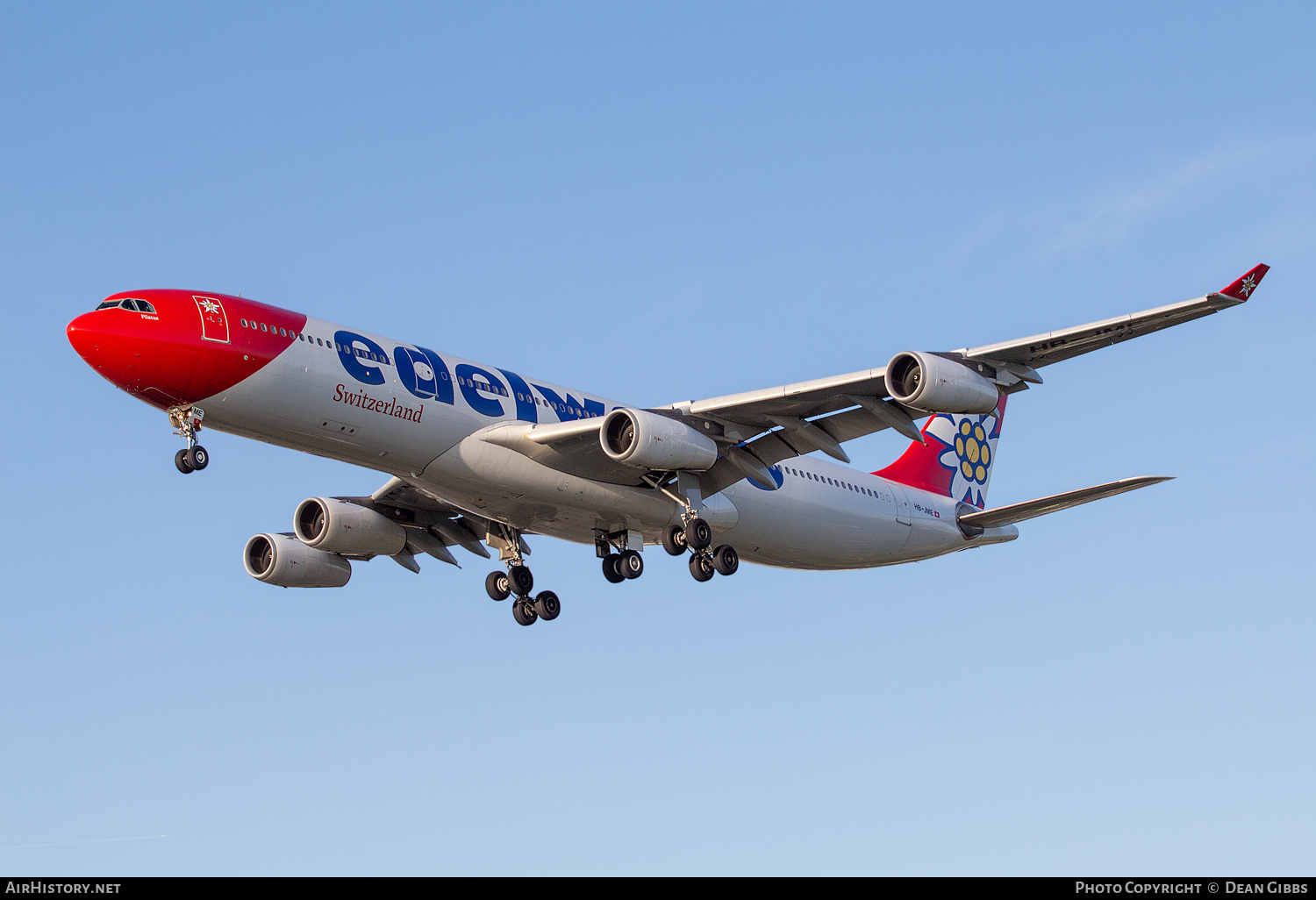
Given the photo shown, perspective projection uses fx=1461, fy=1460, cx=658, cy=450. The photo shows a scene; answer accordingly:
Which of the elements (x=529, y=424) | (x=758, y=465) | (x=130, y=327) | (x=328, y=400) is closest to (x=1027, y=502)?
(x=758, y=465)

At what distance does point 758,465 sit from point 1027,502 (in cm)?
789

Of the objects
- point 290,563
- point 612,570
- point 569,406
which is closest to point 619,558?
point 612,570

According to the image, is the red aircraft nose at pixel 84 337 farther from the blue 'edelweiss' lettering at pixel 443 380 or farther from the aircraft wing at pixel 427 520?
the aircraft wing at pixel 427 520

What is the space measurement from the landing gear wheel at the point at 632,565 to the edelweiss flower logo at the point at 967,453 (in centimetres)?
1173

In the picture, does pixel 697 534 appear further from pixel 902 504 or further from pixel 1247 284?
pixel 1247 284

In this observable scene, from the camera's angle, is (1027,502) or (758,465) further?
(1027,502)

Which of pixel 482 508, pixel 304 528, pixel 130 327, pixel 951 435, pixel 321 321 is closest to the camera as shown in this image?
pixel 130 327

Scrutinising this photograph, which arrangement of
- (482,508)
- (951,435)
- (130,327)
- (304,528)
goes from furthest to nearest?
(951,435), (304,528), (482,508), (130,327)

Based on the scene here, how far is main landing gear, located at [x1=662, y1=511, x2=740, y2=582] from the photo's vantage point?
33.4m

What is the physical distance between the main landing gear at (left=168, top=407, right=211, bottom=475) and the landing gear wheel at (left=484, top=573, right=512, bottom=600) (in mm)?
9933

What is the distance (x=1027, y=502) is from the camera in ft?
122

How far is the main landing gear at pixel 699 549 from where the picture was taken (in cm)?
3344
